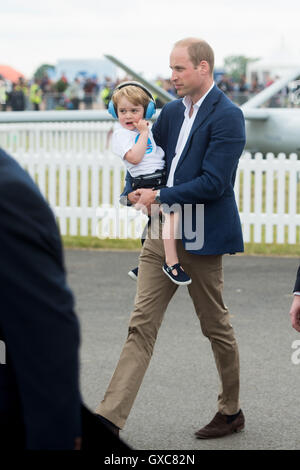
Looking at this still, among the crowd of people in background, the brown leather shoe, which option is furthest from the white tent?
the brown leather shoe

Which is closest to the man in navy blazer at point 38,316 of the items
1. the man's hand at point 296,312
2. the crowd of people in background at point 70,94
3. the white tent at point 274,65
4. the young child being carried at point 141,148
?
the man's hand at point 296,312

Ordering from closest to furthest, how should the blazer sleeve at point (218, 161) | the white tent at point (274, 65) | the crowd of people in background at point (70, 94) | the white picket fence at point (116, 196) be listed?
the blazer sleeve at point (218, 161), the white picket fence at point (116, 196), the crowd of people in background at point (70, 94), the white tent at point (274, 65)

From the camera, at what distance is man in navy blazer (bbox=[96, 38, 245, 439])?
4.12 m

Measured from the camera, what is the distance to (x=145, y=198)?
4.27 metres

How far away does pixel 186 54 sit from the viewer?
13.6 ft

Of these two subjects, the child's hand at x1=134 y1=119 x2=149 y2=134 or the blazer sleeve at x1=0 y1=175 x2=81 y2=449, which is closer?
the blazer sleeve at x1=0 y1=175 x2=81 y2=449

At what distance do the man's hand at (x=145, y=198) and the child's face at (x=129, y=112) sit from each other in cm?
34

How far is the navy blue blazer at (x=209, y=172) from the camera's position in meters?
4.09

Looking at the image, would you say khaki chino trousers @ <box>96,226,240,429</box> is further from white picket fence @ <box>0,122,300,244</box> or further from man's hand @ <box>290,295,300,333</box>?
white picket fence @ <box>0,122,300,244</box>

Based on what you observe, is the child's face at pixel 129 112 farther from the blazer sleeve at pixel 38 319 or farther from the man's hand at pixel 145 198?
the blazer sleeve at pixel 38 319

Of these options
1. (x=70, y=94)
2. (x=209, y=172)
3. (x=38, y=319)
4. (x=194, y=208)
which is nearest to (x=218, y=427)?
(x=194, y=208)

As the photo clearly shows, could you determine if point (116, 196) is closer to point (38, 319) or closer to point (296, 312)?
point (296, 312)

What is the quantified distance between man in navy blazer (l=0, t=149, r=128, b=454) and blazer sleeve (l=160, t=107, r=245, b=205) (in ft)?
8.04

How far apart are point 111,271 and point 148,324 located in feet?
17.3
